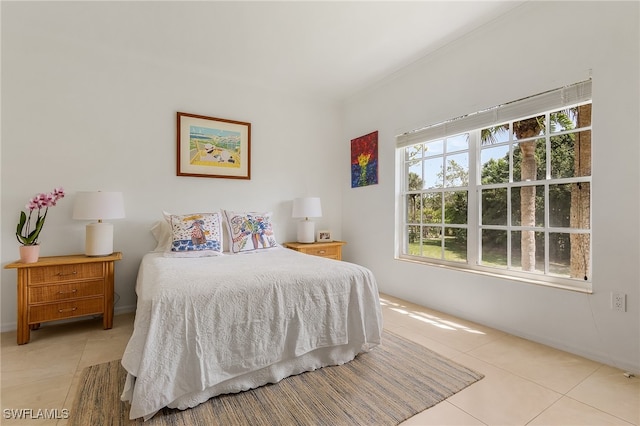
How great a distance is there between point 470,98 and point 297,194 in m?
2.31

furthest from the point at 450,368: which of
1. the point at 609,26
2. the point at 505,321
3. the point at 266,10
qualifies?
the point at 266,10

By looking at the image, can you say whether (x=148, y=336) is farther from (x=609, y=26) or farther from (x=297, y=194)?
(x=609, y=26)

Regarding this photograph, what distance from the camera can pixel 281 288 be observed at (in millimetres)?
1825

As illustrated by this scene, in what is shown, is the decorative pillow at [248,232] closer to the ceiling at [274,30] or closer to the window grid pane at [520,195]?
the ceiling at [274,30]

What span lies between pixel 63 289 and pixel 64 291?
19 mm

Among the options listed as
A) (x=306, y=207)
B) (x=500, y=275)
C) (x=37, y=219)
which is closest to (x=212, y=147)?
(x=306, y=207)

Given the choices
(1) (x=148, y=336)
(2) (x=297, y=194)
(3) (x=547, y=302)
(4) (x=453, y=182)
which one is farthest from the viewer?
(2) (x=297, y=194)

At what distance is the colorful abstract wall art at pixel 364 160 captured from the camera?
3.86 metres

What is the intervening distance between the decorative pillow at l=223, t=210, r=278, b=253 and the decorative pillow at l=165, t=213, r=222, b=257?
0.15 metres

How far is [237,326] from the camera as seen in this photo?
1670mm

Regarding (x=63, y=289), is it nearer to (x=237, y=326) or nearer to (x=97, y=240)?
(x=97, y=240)

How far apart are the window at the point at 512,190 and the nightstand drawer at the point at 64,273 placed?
321 centimetres

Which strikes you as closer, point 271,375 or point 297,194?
point 271,375

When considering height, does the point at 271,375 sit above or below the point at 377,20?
below
